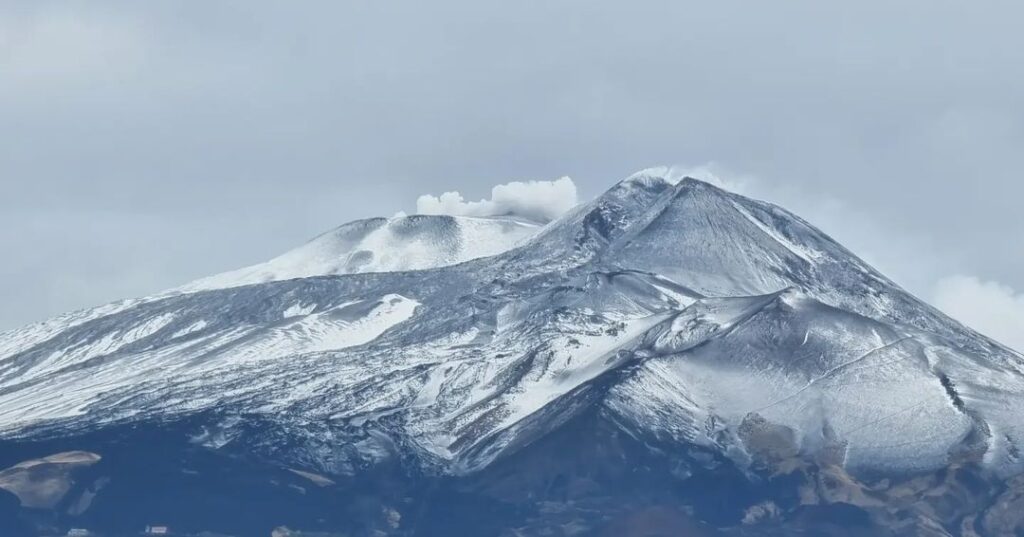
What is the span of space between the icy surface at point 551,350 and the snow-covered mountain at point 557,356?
0.61 ft

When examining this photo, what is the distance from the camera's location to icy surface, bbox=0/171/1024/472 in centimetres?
13112

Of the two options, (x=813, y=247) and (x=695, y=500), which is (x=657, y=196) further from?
(x=695, y=500)

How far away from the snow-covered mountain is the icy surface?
0.19 m

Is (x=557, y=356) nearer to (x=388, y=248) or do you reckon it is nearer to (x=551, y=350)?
(x=551, y=350)

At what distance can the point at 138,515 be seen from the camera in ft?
415

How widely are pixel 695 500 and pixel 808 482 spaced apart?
21.6 ft

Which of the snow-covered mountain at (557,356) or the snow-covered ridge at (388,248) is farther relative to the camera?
the snow-covered ridge at (388,248)

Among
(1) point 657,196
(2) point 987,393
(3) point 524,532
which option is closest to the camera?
(3) point 524,532

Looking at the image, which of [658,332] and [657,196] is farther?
[657,196]

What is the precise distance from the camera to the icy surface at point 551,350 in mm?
131125

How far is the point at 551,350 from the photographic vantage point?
468ft

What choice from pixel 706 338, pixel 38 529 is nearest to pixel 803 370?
pixel 706 338

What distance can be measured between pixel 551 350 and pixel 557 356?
1017mm

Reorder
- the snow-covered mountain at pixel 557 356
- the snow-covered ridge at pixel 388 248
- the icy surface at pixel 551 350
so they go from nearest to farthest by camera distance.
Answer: the snow-covered mountain at pixel 557 356 → the icy surface at pixel 551 350 → the snow-covered ridge at pixel 388 248
